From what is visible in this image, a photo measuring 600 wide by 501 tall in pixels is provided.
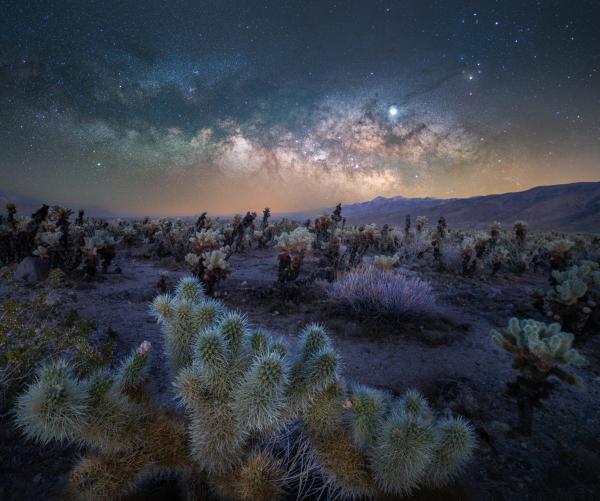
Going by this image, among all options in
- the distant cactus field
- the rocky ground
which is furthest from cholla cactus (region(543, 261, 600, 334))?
the rocky ground

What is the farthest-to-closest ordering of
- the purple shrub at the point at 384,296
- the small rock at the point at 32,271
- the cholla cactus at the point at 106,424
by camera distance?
the small rock at the point at 32,271 < the purple shrub at the point at 384,296 < the cholla cactus at the point at 106,424

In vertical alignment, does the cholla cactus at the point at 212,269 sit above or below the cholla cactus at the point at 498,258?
above

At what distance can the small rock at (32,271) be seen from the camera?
7293mm

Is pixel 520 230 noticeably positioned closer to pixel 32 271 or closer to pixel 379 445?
pixel 379 445

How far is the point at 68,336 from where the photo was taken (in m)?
3.25

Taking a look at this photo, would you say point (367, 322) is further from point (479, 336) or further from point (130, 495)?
point (130, 495)

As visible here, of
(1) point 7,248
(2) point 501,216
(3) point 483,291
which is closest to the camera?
(3) point 483,291

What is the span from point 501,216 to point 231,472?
2424 inches

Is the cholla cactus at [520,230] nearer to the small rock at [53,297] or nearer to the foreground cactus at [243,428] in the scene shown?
the foreground cactus at [243,428]

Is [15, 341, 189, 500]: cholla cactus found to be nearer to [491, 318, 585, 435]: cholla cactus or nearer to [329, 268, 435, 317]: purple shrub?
[491, 318, 585, 435]: cholla cactus

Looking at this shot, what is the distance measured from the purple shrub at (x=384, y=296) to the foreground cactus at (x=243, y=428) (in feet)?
11.2

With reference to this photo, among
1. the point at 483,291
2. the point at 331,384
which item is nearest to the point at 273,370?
the point at 331,384

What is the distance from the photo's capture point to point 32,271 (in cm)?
739

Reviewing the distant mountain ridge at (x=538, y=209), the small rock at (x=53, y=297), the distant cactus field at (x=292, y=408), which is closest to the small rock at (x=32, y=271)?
the small rock at (x=53, y=297)
